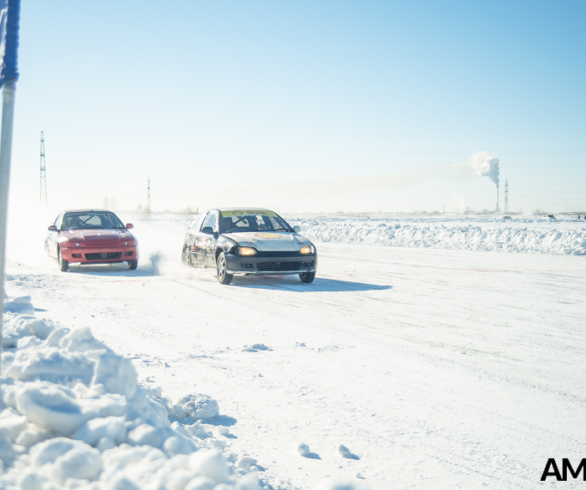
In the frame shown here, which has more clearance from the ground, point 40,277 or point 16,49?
point 16,49

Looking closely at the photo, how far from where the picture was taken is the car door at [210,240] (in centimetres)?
1150

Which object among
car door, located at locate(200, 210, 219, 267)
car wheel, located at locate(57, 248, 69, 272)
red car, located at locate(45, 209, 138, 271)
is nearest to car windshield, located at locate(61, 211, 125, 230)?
red car, located at locate(45, 209, 138, 271)

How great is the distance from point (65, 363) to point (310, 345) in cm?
289

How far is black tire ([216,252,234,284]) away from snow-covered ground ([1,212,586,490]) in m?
0.24

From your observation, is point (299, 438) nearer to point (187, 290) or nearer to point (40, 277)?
point (187, 290)

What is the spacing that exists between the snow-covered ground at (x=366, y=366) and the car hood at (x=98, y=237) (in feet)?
6.35

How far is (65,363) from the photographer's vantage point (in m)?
3.50

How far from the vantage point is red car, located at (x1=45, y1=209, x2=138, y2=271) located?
509 inches

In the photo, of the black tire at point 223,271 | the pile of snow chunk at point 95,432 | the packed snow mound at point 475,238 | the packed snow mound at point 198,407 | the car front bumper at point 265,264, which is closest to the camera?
the pile of snow chunk at point 95,432

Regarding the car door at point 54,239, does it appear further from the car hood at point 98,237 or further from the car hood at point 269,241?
the car hood at point 269,241

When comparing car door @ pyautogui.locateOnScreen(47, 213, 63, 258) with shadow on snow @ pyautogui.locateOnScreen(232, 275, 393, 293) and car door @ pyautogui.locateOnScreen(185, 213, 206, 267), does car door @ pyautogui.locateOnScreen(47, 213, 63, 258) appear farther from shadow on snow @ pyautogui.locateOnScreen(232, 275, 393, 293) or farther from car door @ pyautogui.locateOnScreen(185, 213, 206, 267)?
shadow on snow @ pyautogui.locateOnScreen(232, 275, 393, 293)

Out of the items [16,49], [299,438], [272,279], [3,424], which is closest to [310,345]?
[299,438]

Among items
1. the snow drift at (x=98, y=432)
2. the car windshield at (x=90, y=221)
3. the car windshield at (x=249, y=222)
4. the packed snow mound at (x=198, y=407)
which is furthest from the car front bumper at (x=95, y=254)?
the packed snow mound at (x=198, y=407)

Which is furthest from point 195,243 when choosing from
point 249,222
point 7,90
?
point 7,90
